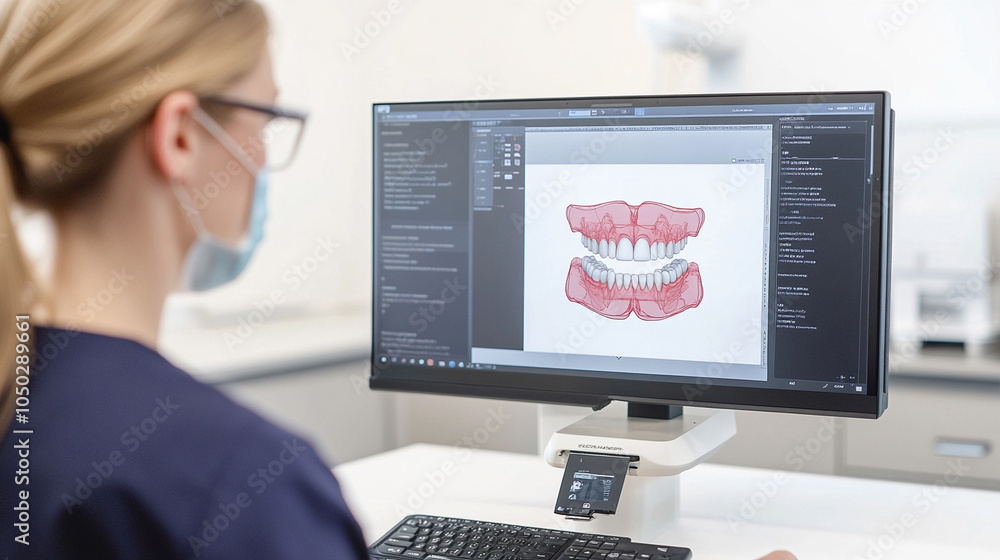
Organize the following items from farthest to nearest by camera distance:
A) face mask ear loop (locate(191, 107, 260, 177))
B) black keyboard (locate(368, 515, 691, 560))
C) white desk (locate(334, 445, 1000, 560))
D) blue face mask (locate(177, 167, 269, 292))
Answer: white desk (locate(334, 445, 1000, 560))
black keyboard (locate(368, 515, 691, 560))
blue face mask (locate(177, 167, 269, 292))
face mask ear loop (locate(191, 107, 260, 177))

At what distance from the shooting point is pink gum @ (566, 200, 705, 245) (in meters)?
1.03

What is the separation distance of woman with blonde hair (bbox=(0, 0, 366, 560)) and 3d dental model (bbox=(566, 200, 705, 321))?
49 centimetres

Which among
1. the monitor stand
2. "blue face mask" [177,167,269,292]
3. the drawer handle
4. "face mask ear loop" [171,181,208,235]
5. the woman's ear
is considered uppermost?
the woman's ear

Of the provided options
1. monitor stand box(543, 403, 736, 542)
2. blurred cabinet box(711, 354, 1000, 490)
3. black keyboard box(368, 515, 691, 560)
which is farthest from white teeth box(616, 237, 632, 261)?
blurred cabinet box(711, 354, 1000, 490)

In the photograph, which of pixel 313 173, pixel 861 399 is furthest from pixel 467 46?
pixel 861 399

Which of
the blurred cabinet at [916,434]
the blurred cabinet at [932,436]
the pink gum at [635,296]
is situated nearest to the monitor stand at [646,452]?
the pink gum at [635,296]

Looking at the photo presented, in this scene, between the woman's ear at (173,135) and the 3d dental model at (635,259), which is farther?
the 3d dental model at (635,259)

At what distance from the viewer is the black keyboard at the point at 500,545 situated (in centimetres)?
91

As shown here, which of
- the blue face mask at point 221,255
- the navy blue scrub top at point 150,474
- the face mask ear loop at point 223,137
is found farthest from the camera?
the blue face mask at point 221,255

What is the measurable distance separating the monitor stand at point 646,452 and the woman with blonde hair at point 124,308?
49cm

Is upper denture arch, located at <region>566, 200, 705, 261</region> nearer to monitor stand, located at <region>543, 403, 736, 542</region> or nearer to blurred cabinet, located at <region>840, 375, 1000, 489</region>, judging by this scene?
monitor stand, located at <region>543, 403, 736, 542</region>

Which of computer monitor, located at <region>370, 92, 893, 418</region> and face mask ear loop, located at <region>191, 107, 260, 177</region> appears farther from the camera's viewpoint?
computer monitor, located at <region>370, 92, 893, 418</region>

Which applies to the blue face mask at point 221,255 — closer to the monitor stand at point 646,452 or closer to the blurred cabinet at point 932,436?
the monitor stand at point 646,452

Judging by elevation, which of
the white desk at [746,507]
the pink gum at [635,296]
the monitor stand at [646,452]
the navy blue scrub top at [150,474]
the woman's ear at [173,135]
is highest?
the woman's ear at [173,135]
